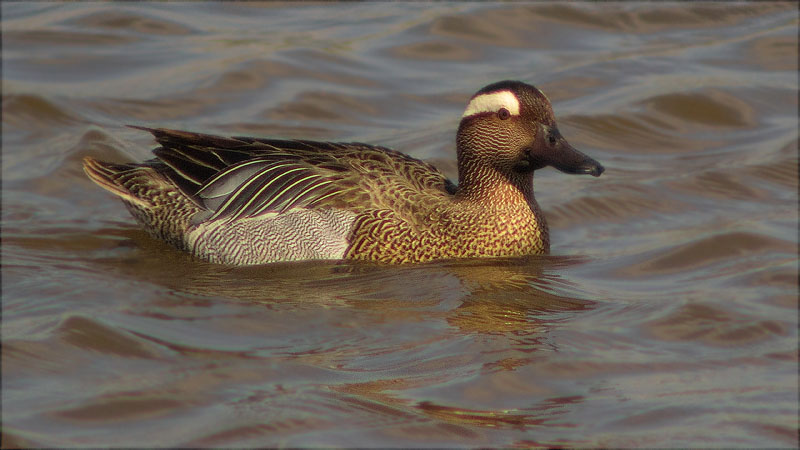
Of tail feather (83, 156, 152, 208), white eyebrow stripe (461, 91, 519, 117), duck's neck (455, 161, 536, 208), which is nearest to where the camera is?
white eyebrow stripe (461, 91, 519, 117)

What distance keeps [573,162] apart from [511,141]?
446 millimetres

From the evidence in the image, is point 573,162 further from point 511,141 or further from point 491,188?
point 491,188

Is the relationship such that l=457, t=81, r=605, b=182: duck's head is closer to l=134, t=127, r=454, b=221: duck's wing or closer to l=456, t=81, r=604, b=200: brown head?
l=456, t=81, r=604, b=200: brown head

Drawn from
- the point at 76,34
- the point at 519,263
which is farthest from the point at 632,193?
the point at 76,34

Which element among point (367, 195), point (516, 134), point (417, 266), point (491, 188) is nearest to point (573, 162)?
point (516, 134)

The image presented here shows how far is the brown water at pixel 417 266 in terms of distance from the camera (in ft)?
20.6

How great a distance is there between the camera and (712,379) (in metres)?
6.84

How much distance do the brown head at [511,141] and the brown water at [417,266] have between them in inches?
24.7

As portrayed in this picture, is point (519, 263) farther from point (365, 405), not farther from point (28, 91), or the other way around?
point (28, 91)

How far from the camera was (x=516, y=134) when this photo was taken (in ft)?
27.0

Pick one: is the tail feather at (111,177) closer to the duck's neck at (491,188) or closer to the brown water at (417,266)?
the brown water at (417,266)

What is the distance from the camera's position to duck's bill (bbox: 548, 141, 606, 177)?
8.09m

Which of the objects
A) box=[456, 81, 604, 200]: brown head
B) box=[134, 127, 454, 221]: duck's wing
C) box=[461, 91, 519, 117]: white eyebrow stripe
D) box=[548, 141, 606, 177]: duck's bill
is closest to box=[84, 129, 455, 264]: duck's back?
box=[134, 127, 454, 221]: duck's wing

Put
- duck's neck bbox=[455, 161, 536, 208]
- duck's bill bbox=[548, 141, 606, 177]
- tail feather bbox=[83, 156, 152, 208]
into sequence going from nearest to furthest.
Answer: duck's bill bbox=[548, 141, 606, 177] < duck's neck bbox=[455, 161, 536, 208] < tail feather bbox=[83, 156, 152, 208]
